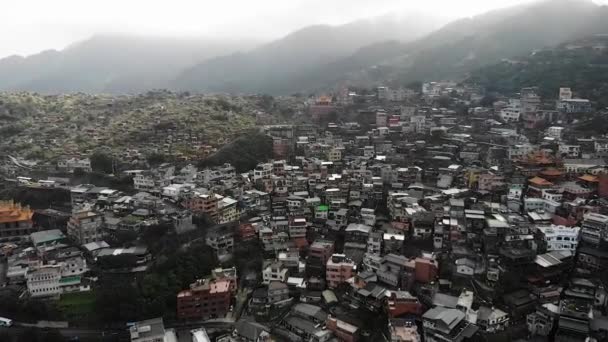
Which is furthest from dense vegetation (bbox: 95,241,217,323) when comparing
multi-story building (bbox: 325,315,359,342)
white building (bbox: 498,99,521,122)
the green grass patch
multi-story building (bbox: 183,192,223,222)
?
white building (bbox: 498,99,521,122)

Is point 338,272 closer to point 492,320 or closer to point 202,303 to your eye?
point 202,303

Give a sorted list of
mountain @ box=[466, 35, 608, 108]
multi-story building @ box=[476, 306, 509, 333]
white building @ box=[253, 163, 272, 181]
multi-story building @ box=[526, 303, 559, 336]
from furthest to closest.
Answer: mountain @ box=[466, 35, 608, 108] < white building @ box=[253, 163, 272, 181] < multi-story building @ box=[476, 306, 509, 333] < multi-story building @ box=[526, 303, 559, 336]

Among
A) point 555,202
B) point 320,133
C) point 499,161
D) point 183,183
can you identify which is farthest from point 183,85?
A: point 555,202

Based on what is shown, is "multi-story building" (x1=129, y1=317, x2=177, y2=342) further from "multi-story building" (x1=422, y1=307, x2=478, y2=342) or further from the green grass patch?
"multi-story building" (x1=422, y1=307, x2=478, y2=342)

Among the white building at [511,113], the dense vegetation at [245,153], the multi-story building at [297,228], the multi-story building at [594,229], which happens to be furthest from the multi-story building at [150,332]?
the white building at [511,113]

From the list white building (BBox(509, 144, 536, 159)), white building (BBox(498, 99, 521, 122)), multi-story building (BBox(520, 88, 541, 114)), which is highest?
multi-story building (BBox(520, 88, 541, 114))

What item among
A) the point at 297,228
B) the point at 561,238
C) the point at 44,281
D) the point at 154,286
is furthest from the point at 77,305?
the point at 561,238

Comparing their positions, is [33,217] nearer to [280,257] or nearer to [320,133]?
[280,257]
